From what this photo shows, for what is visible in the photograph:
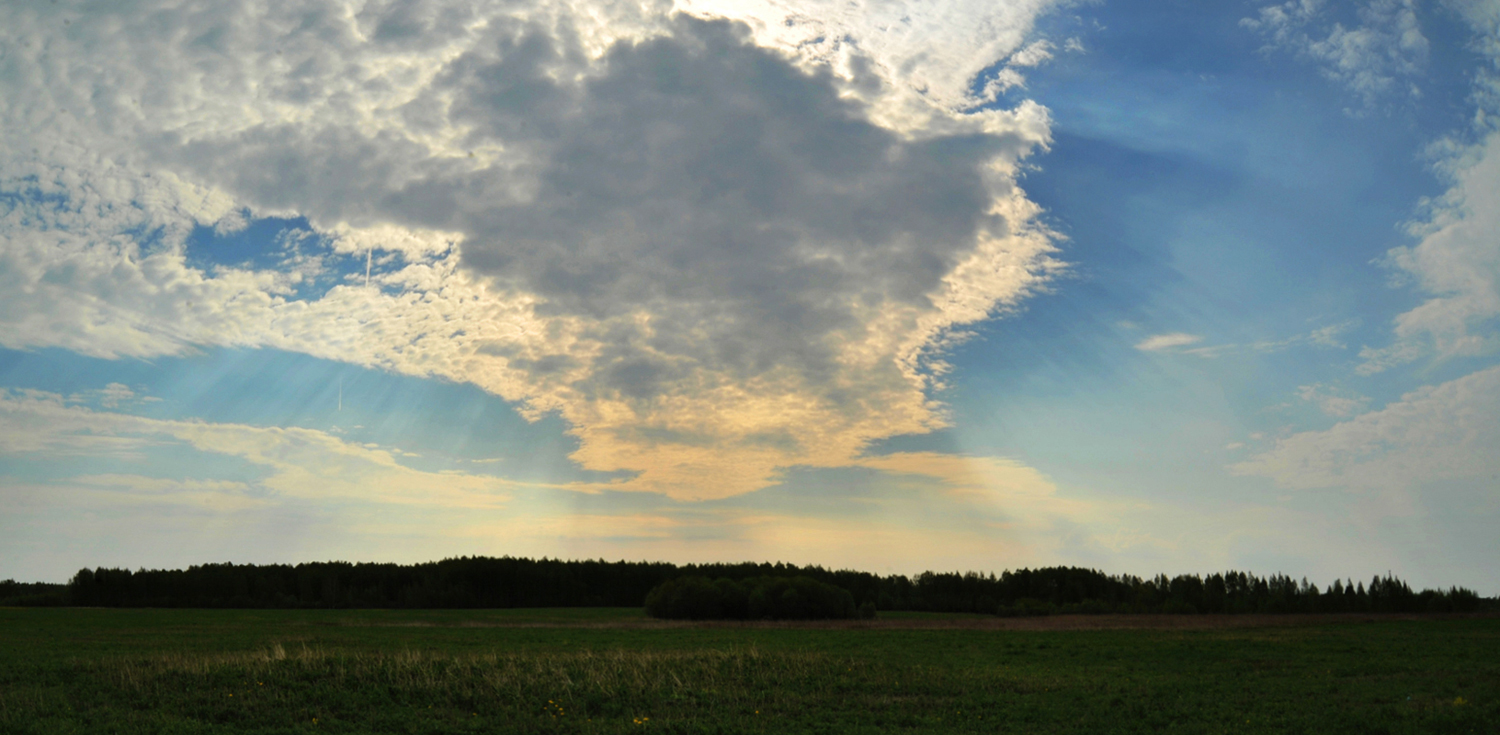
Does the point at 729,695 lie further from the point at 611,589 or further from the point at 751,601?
the point at 611,589

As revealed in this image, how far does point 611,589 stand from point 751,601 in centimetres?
4082

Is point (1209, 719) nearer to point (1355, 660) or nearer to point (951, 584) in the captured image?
point (1355, 660)

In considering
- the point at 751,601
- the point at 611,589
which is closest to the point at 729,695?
the point at 751,601

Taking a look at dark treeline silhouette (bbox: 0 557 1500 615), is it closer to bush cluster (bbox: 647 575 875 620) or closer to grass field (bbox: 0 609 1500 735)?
bush cluster (bbox: 647 575 875 620)

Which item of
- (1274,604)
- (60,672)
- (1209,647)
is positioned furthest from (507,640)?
(1274,604)

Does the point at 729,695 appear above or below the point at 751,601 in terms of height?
above

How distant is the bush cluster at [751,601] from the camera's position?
290ft

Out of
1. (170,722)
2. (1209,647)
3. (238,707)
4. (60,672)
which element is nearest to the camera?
(170,722)

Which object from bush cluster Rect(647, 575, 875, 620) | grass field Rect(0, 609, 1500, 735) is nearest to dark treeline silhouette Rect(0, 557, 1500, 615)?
bush cluster Rect(647, 575, 875, 620)

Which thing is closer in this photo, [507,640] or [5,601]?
[507,640]

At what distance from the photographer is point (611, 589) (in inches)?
4894

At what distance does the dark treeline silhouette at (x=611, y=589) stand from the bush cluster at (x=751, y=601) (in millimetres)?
17389

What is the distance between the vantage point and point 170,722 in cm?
1864

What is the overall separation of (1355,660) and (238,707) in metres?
37.0
